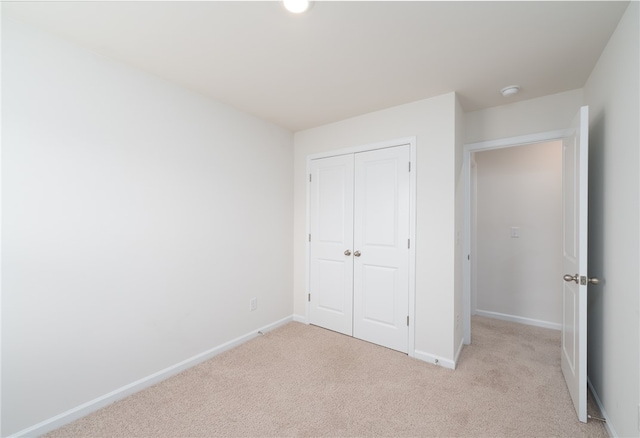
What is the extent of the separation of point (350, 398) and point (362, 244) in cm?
143

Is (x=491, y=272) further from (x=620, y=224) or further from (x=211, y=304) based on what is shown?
(x=211, y=304)

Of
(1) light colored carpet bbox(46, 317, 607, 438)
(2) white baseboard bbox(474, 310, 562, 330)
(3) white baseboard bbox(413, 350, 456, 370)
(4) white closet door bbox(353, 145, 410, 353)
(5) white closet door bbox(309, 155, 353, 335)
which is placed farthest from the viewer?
(2) white baseboard bbox(474, 310, 562, 330)

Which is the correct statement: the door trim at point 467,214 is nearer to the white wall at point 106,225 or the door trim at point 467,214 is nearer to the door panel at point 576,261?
the door panel at point 576,261

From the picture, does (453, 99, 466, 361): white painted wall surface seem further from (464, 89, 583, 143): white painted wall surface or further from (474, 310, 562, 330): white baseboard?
(474, 310, 562, 330): white baseboard

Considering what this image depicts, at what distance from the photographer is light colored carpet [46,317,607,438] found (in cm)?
171

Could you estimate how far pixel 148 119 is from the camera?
216cm

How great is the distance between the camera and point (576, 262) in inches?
73.0

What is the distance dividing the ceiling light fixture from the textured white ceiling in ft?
0.18

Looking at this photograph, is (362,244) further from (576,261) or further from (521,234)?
(521,234)

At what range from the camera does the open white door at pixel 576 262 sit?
5.65 ft

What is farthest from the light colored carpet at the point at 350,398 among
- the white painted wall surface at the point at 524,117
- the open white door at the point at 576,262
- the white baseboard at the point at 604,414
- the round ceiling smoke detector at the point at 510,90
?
the round ceiling smoke detector at the point at 510,90

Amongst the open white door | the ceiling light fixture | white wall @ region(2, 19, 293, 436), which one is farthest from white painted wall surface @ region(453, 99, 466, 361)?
white wall @ region(2, 19, 293, 436)

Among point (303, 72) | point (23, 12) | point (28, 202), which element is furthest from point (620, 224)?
point (23, 12)

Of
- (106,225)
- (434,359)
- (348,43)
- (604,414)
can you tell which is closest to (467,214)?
(434,359)
